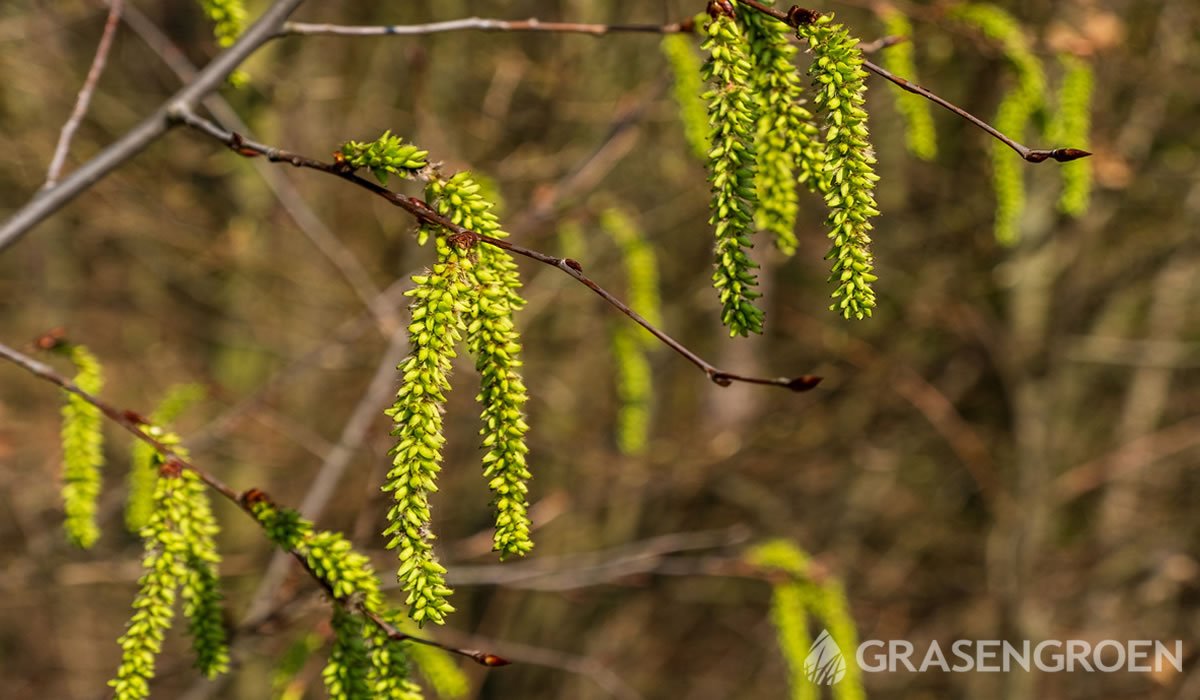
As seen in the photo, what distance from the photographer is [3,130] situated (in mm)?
6695

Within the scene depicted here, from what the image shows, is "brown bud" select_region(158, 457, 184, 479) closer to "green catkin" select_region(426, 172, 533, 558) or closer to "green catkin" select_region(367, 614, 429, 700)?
"green catkin" select_region(367, 614, 429, 700)

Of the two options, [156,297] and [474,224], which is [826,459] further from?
[474,224]

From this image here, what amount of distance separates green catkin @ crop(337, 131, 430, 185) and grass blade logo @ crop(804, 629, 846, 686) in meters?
2.07

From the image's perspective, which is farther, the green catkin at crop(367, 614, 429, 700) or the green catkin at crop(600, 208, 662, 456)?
the green catkin at crop(600, 208, 662, 456)

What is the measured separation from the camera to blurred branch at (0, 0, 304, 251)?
155 centimetres

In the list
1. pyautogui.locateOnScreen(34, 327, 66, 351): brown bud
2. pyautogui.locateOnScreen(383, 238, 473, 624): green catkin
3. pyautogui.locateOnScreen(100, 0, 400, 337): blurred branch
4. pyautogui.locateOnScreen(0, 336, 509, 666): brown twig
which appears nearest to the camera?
pyautogui.locateOnScreen(383, 238, 473, 624): green catkin

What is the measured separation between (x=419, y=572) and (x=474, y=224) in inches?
16.0

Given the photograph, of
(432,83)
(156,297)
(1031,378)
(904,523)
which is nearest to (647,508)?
(904,523)

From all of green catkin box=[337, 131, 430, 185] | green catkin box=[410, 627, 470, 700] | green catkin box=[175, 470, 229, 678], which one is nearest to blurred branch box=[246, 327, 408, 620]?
green catkin box=[410, 627, 470, 700]

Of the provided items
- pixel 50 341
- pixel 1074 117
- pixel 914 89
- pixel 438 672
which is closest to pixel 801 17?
pixel 914 89

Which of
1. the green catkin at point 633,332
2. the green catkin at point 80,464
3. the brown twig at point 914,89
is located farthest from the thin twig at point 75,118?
the green catkin at point 633,332

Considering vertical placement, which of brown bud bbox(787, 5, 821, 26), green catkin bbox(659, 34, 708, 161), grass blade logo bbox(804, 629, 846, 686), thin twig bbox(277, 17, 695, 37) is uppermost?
green catkin bbox(659, 34, 708, 161)

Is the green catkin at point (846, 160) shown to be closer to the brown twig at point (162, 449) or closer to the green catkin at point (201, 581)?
the brown twig at point (162, 449)

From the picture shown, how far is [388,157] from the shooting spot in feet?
3.89
